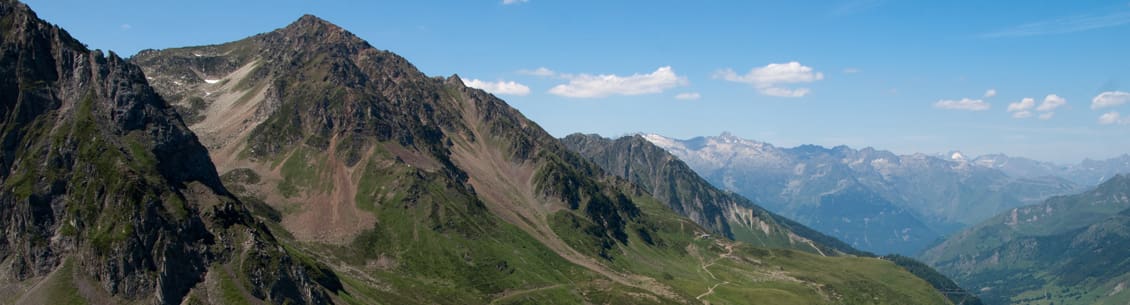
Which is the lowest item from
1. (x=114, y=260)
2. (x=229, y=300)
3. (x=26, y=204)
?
(x=229, y=300)

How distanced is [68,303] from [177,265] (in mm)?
24534

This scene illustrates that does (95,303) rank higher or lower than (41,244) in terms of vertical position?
lower

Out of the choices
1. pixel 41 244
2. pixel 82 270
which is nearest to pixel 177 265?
pixel 82 270

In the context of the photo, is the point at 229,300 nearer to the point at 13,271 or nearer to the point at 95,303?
the point at 95,303

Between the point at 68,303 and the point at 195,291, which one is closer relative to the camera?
the point at 68,303

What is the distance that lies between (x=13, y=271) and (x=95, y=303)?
84.9ft

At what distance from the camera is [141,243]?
196125 millimetres

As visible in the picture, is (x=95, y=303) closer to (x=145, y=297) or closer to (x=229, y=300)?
(x=145, y=297)

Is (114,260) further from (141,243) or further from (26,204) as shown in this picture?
(26,204)

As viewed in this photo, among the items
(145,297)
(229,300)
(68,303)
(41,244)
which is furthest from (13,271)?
(229,300)

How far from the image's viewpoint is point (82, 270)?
192125mm

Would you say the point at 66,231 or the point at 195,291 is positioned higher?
the point at 66,231

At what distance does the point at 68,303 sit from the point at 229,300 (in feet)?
116

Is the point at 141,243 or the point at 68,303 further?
the point at 141,243
